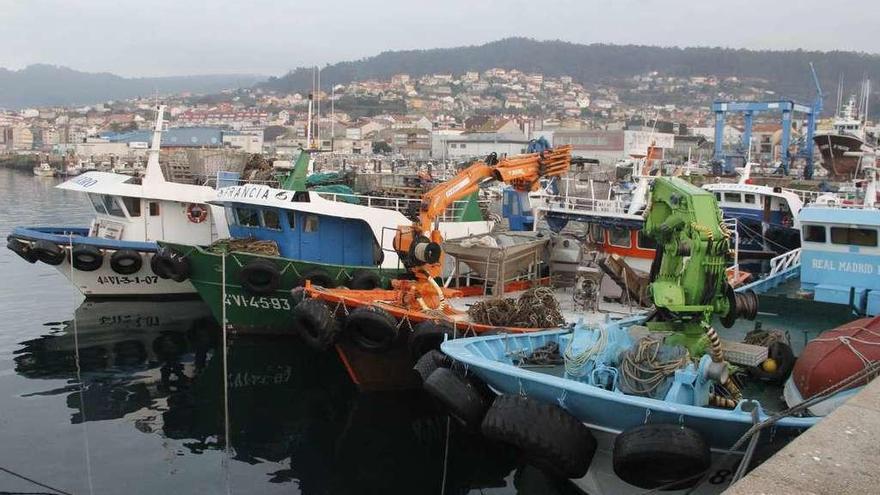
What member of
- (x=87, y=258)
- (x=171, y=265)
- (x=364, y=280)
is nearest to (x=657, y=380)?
(x=364, y=280)

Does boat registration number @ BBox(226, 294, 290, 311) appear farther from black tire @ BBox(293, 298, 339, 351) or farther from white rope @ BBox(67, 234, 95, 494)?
black tire @ BBox(293, 298, 339, 351)

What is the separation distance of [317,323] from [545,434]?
16.3 ft

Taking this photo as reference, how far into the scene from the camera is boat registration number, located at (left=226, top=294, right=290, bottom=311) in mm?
14562

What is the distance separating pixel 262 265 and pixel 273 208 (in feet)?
5.80

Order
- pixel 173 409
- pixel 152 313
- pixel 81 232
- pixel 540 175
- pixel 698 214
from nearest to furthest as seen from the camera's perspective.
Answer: pixel 698 214 < pixel 173 409 < pixel 540 175 < pixel 152 313 < pixel 81 232

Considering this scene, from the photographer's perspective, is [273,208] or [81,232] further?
[81,232]

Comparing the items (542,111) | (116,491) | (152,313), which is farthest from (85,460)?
(542,111)

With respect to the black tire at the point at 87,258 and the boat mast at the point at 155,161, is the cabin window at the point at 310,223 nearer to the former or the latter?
the boat mast at the point at 155,161

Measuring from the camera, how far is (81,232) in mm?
19547

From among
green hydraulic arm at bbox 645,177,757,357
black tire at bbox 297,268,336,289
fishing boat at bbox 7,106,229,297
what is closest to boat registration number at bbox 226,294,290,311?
black tire at bbox 297,268,336,289

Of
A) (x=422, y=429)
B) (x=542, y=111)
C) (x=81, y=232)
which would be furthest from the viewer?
(x=542, y=111)

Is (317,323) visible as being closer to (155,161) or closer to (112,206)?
(155,161)

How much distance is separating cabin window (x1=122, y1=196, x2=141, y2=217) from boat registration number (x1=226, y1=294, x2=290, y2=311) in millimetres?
5148

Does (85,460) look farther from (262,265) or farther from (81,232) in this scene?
(81,232)
